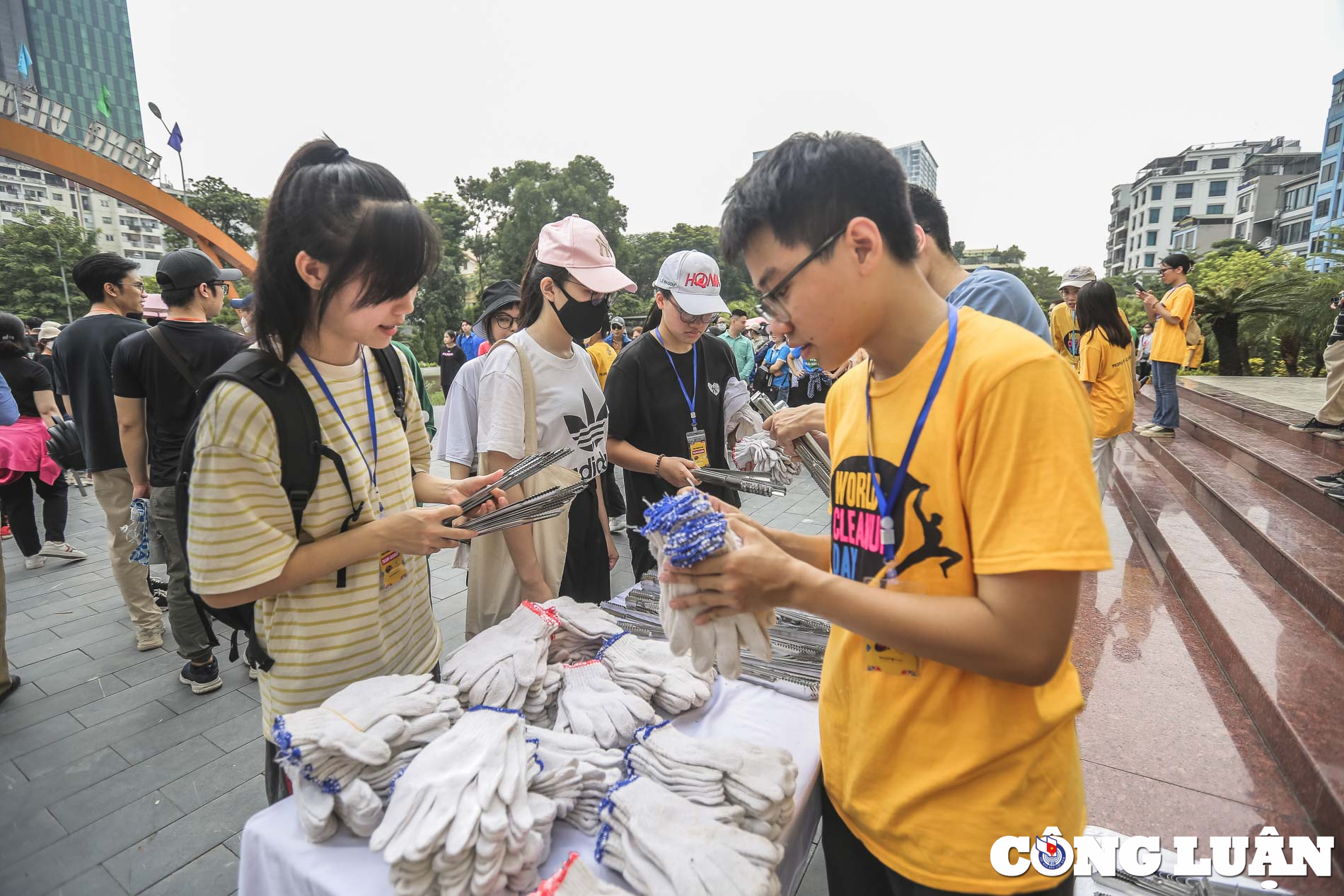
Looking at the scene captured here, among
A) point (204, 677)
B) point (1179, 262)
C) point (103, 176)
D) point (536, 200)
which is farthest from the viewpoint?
point (536, 200)

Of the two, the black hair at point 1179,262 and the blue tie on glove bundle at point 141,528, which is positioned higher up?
the black hair at point 1179,262

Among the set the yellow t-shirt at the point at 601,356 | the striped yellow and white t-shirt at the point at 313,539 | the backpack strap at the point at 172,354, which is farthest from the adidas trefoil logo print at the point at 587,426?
the yellow t-shirt at the point at 601,356

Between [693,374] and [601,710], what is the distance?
183 centimetres

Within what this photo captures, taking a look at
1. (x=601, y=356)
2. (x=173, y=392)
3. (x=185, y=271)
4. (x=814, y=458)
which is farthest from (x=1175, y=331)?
(x=173, y=392)

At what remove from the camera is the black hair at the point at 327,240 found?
1357mm

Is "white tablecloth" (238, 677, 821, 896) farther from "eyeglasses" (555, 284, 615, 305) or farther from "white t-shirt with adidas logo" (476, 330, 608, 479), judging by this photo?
"eyeglasses" (555, 284, 615, 305)

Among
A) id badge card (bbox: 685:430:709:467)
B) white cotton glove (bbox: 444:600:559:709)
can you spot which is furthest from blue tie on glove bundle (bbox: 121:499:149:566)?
id badge card (bbox: 685:430:709:467)

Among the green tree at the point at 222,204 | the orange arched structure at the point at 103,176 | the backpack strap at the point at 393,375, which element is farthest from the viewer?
the green tree at the point at 222,204

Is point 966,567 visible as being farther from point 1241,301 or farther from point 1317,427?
point 1241,301

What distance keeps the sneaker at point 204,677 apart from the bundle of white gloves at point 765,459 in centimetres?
303

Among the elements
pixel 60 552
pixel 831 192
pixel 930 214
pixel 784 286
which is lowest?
pixel 60 552

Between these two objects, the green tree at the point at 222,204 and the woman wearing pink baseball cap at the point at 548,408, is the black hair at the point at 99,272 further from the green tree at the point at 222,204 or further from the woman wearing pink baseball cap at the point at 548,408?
the green tree at the point at 222,204

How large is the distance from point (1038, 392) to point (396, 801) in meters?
1.25

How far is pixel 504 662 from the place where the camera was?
1639 millimetres
